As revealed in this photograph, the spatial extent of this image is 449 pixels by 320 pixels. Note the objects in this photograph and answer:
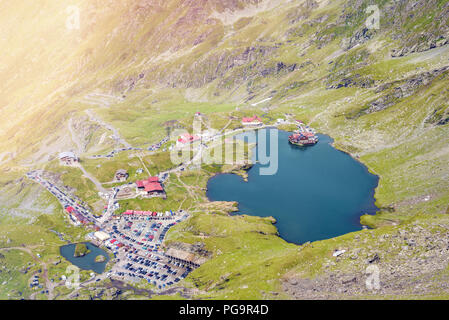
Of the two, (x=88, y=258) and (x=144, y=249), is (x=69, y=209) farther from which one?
(x=144, y=249)

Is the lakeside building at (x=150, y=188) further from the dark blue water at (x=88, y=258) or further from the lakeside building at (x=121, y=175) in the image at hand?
the dark blue water at (x=88, y=258)

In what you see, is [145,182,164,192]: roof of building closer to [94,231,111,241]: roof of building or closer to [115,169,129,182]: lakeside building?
[115,169,129,182]: lakeside building

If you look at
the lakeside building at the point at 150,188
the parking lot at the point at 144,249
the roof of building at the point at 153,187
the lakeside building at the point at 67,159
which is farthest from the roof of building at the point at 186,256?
the lakeside building at the point at 67,159

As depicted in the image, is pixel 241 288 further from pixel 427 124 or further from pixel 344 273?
pixel 427 124

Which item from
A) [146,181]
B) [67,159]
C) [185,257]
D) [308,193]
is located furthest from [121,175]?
[308,193]

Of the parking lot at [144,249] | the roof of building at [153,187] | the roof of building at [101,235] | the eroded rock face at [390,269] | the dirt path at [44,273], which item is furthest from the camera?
the roof of building at [153,187]

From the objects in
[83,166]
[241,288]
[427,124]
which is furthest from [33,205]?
[427,124]
